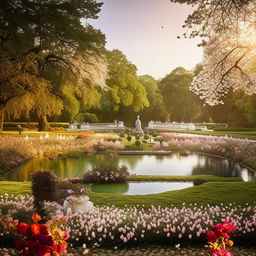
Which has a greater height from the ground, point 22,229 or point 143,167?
point 22,229

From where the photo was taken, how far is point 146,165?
19094 mm

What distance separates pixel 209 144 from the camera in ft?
82.8

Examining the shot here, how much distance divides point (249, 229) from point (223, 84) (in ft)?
32.4

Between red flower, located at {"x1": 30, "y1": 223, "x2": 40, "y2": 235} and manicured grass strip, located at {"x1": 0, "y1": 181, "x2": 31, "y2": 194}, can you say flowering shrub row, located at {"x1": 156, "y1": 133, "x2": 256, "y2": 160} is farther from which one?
red flower, located at {"x1": 30, "y1": 223, "x2": 40, "y2": 235}

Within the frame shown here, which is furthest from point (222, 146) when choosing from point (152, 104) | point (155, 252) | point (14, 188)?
point (152, 104)

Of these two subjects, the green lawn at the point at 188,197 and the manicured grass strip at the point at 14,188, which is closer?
the green lawn at the point at 188,197

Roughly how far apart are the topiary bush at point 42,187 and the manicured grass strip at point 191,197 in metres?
1.85

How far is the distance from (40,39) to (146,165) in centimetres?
867

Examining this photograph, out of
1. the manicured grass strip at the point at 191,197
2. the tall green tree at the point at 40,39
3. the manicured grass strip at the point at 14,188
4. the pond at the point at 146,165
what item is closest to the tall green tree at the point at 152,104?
the pond at the point at 146,165

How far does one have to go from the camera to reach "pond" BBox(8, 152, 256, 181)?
16688 millimetres

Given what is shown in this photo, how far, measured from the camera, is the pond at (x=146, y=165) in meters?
16.7

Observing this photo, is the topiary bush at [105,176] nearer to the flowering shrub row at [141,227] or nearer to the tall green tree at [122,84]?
the flowering shrub row at [141,227]

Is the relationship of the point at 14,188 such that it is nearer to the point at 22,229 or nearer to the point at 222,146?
the point at 22,229

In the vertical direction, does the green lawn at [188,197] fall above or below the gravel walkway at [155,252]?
above
